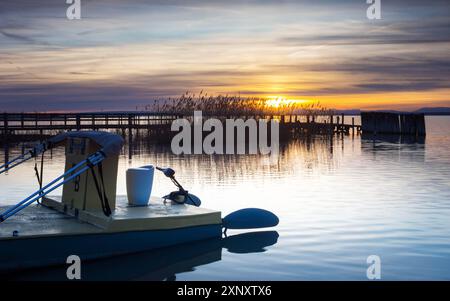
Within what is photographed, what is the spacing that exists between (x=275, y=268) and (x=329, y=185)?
11134 mm

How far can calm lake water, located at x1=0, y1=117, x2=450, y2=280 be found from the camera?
12.2m

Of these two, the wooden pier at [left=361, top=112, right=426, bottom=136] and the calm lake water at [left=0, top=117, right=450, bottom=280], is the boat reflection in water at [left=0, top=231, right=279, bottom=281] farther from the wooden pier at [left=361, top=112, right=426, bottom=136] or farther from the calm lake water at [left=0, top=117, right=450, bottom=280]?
the wooden pier at [left=361, top=112, right=426, bottom=136]

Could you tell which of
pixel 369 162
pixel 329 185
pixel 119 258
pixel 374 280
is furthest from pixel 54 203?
pixel 369 162

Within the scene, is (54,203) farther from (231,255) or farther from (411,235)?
(411,235)

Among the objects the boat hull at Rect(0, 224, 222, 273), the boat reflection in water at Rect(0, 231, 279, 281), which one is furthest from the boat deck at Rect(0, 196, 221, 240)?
the boat reflection in water at Rect(0, 231, 279, 281)

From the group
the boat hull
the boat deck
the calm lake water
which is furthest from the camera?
the boat deck

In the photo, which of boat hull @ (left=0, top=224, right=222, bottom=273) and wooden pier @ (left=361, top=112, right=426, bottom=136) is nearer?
boat hull @ (left=0, top=224, right=222, bottom=273)

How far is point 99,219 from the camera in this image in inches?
515

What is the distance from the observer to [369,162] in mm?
32094

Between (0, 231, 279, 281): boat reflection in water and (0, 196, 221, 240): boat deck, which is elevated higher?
(0, 196, 221, 240): boat deck

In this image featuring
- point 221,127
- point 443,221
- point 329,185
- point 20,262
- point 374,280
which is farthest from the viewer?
point 221,127

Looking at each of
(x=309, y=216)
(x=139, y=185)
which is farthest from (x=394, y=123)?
(x=139, y=185)

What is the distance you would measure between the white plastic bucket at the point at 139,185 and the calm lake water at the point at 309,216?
1.63 m

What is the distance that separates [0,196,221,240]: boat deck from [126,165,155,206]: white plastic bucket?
7.2 inches
